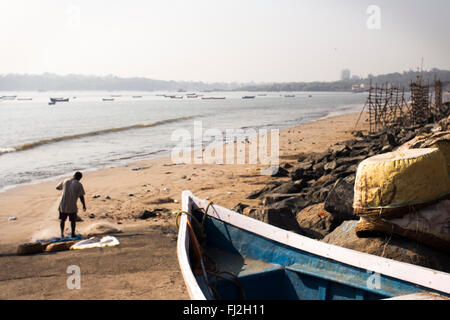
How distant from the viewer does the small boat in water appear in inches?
153

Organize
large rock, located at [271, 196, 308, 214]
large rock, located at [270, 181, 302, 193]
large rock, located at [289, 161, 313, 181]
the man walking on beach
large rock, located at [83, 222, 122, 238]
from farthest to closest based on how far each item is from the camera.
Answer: large rock, located at [289, 161, 313, 181] → large rock, located at [270, 181, 302, 193] → large rock, located at [83, 222, 122, 238] → large rock, located at [271, 196, 308, 214] → the man walking on beach

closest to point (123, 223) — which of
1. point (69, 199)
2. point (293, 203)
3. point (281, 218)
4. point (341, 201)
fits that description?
point (69, 199)

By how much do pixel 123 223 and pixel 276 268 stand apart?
5.67 metres

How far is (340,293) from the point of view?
4.50 meters

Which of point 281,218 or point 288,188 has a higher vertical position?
point 281,218

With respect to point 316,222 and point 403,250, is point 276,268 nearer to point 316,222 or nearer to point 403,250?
point 403,250

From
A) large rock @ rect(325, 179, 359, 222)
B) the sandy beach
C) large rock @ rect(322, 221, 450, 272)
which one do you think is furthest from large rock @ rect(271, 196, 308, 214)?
large rock @ rect(322, 221, 450, 272)

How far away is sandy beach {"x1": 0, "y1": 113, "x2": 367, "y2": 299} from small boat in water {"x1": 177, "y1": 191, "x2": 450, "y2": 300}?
1063mm

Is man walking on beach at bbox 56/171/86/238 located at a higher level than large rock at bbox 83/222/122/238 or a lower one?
higher

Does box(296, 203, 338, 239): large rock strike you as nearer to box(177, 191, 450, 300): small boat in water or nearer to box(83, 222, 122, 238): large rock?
box(177, 191, 450, 300): small boat in water

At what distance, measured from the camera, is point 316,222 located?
24.8ft

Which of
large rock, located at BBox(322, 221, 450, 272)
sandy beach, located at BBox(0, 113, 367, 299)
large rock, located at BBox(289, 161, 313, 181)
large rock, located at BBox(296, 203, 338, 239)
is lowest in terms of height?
sandy beach, located at BBox(0, 113, 367, 299)
